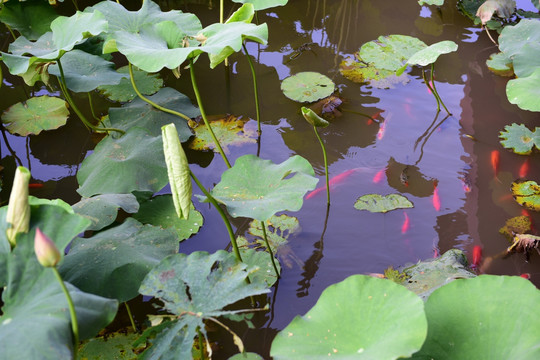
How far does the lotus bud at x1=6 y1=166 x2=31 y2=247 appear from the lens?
132 cm

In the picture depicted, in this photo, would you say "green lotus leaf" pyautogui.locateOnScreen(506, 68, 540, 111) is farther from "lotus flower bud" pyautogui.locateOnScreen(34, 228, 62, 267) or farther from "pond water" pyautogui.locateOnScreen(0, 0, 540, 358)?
"lotus flower bud" pyautogui.locateOnScreen(34, 228, 62, 267)

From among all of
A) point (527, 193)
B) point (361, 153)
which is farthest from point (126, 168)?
point (527, 193)

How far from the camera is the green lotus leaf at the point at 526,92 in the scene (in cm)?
261

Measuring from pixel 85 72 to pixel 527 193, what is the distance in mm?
2500

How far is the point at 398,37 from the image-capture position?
384cm

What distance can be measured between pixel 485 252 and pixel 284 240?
3.20 ft

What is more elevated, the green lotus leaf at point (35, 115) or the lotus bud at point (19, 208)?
the lotus bud at point (19, 208)

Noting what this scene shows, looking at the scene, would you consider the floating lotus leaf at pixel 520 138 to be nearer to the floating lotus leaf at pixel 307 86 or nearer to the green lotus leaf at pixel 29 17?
the floating lotus leaf at pixel 307 86

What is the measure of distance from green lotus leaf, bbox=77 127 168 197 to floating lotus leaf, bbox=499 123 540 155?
6.77 ft

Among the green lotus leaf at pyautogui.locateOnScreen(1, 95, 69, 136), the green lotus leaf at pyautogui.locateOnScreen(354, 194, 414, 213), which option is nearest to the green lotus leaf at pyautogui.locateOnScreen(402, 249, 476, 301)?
the green lotus leaf at pyautogui.locateOnScreen(354, 194, 414, 213)

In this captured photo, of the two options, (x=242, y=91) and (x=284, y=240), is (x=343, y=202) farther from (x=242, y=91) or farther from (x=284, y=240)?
(x=242, y=91)

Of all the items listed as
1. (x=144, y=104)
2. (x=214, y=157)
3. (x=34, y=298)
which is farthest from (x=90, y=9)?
(x=34, y=298)

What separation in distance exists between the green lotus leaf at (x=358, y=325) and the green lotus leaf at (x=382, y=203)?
118 centimetres

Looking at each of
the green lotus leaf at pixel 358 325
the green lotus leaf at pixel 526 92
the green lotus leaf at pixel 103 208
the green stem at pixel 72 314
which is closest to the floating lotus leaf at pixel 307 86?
the green lotus leaf at pixel 526 92
